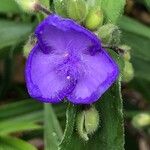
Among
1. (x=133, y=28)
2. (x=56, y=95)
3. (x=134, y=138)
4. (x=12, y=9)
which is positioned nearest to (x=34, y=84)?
(x=56, y=95)

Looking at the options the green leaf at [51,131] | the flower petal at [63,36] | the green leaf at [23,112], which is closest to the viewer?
the flower petal at [63,36]

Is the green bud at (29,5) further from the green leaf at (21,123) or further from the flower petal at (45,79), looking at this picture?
the green leaf at (21,123)

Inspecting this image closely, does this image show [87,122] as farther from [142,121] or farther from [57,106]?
[57,106]

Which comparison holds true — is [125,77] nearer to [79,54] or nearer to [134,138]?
[79,54]

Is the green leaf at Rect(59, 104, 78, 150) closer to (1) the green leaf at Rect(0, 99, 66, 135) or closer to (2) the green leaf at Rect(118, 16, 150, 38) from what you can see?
(1) the green leaf at Rect(0, 99, 66, 135)

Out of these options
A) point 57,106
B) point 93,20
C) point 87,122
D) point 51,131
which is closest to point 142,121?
point 51,131

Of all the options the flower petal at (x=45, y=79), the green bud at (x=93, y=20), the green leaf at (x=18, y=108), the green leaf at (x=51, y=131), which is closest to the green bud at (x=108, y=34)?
the green bud at (x=93, y=20)
